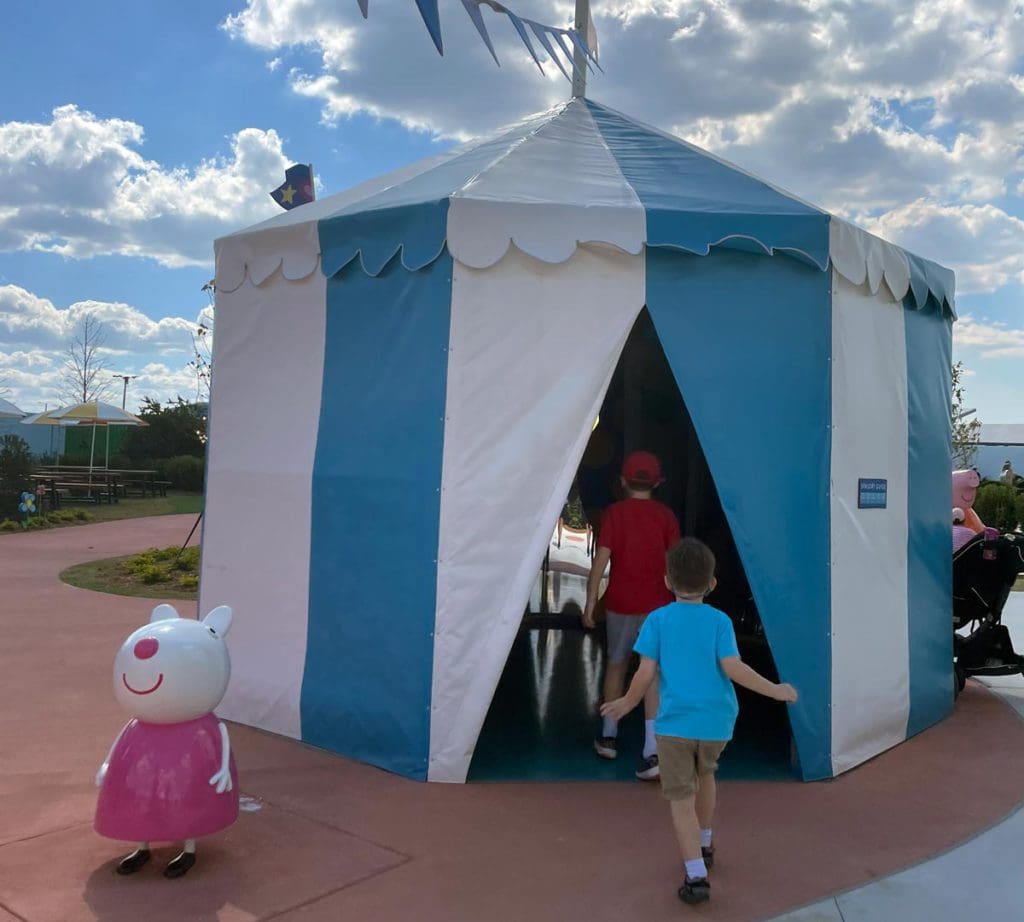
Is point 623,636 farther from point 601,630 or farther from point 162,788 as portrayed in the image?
point 601,630

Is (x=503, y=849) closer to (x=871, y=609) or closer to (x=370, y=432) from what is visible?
(x=370, y=432)

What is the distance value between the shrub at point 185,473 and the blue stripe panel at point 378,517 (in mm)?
22618

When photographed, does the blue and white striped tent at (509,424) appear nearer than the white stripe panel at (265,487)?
Yes

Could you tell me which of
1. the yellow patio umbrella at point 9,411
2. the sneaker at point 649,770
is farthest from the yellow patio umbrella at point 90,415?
the sneaker at point 649,770

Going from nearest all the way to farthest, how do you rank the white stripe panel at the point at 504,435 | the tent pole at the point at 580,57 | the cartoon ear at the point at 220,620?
1. the cartoon ear at the point at 220,620
2. the white stripe panel at the point at 504,435
3. the tent pole at the point at 580,57

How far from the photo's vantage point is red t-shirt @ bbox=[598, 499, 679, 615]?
533 centimetres

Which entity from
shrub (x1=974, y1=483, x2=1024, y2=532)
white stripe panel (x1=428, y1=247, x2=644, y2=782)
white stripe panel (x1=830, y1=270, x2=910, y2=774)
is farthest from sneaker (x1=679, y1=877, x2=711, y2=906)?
shrub (x1=974, y1=483, x2=1024, y2=532)

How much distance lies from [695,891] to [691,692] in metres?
0.72

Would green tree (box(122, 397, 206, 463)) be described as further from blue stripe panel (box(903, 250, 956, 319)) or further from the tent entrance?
blue stripe panel (box(903, 250, 956, 319))

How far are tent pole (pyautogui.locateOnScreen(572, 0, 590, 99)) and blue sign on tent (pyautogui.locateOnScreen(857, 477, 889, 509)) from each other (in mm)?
3558

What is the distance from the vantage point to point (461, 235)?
196 inches

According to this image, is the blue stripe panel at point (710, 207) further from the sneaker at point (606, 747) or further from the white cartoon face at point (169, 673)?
the white cartoon face at point (169, 673)

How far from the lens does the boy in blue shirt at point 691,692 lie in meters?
3.62

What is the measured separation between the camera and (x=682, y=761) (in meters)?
3.64
